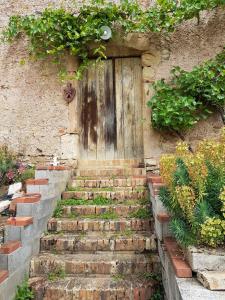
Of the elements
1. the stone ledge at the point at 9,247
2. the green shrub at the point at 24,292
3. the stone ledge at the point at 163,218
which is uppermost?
the stone ledge at the point at 163,218

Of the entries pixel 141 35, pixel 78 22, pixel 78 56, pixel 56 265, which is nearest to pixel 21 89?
pixel 78 56

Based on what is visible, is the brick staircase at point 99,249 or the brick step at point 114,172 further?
the brick step at point 114,172

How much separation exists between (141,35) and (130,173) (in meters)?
2.20

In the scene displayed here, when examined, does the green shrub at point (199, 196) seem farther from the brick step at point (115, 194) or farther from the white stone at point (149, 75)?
the white stone at point (149, 75)

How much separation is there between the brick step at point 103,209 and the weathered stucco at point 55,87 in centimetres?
131

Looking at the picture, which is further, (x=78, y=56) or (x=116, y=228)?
(x=78, y=56)

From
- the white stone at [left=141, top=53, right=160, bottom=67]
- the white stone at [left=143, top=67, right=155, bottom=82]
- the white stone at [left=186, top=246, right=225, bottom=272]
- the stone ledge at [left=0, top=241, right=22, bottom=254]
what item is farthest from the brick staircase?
the white stone at [left=141, top=53, right=160, bottom=67]

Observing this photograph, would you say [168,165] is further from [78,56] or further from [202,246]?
[78,56]

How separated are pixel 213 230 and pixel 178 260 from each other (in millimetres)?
336

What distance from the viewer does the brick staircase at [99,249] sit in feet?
8.53

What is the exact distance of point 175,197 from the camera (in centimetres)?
215

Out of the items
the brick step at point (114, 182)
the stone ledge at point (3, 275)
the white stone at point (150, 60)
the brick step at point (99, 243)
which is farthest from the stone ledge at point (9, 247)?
the white stone at point (150, 60)

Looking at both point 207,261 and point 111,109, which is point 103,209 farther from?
point 111,109

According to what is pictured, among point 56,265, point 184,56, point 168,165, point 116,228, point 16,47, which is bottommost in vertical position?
point 56,265
